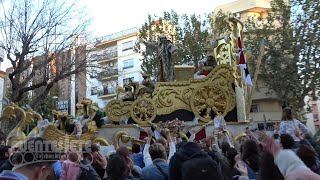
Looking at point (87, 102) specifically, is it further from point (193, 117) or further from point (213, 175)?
point (213, 175)

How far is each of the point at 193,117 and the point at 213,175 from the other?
9.29 metres

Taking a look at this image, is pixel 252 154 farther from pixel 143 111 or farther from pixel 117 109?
pixel 117 109

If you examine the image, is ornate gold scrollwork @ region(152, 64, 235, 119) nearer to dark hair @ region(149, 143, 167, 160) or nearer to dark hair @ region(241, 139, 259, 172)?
dark hair @ region(149, 143, 167, 160)

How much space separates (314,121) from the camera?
41.3 m

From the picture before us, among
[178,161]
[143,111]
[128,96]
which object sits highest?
[128,96]

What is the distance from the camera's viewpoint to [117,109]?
13.2 metres

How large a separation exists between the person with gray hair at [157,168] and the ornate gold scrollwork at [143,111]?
786 centimetres

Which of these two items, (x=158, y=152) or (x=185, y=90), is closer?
(x=158, y=152)

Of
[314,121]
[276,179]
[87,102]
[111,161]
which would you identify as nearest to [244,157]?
[276,179]

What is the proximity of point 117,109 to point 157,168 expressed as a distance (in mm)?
8698

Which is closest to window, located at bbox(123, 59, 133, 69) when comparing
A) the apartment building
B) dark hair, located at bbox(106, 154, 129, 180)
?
the apartment building

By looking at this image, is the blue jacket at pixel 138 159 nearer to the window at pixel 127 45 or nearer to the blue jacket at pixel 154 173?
the blue jacket at pixel 154 173

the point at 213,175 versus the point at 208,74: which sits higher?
the point at 208,74

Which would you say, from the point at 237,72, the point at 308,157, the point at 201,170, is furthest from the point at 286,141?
the point at 237,72
